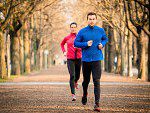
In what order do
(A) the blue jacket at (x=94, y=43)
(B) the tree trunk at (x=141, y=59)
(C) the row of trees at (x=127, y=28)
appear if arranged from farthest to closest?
(B) the tree trunk at (x=141, y=59), (C) the row of trees at (x=127, y=28), (A) the blue jacket at (x=94, y=43)

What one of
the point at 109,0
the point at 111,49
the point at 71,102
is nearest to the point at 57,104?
the point at 71,102

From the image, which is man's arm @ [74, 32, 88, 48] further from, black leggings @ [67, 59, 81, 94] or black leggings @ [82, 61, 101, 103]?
black leggings @ [67, 59, 81, 94]

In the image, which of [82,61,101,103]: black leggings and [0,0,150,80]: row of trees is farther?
[0,0,150,80]: row of trees

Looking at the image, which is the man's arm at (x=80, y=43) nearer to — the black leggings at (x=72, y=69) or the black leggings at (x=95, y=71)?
the black leggings at (x=95, y=71)

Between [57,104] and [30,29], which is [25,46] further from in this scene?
[57,104]

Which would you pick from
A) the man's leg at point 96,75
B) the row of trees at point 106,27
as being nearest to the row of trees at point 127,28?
the row of trees at point 106,27

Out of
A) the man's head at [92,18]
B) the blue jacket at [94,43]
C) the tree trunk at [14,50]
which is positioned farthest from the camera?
the tree trunk at [14,50]

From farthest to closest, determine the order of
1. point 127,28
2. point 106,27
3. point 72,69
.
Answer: point 106,27
point 127,28
point 72,69

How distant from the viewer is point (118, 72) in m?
43.3

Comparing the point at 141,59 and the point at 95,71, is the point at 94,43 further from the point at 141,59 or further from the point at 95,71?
the point at 141,59

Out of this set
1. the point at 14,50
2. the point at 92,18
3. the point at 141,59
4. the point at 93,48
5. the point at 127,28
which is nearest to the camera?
the point at 92,18

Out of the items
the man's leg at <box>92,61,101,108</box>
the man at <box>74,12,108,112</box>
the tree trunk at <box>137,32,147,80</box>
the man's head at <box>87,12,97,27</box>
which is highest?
the man's head at <box>87,12,97,27</box>

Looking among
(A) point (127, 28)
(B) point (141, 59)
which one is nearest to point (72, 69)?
(B) point (141, 59)

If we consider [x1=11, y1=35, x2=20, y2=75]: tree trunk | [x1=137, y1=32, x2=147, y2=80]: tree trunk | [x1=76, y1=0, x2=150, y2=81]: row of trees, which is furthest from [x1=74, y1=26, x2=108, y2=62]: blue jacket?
[x1=11, y1=35, x2=20, y2=75]: tree trunk
